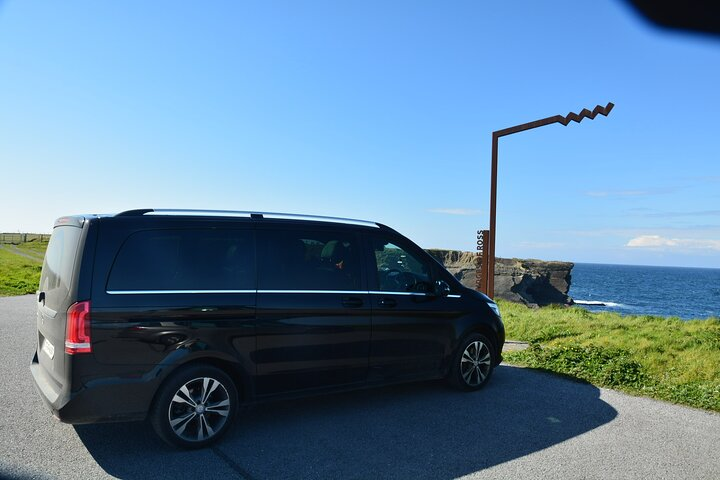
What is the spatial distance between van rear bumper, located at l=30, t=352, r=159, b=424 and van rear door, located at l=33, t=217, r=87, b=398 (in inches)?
2.6

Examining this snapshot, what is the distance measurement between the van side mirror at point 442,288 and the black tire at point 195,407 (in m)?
2.53

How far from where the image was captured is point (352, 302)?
18.7ft

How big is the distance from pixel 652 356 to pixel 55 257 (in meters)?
7.59


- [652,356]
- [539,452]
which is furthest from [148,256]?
[652,356]

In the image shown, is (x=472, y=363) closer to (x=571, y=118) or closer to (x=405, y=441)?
(x=405, y=441)

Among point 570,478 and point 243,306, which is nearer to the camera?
point 570,478

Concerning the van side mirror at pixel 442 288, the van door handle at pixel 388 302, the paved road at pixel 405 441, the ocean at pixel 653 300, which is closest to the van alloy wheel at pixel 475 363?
the paved road at pixel 405 441

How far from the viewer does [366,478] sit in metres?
4.15

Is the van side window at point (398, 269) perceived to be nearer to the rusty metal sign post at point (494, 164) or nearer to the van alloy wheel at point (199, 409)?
the van alloy wheel at point (199, 409)

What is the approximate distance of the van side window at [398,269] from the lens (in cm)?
611

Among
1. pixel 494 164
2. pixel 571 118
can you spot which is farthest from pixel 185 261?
pixel 571 118

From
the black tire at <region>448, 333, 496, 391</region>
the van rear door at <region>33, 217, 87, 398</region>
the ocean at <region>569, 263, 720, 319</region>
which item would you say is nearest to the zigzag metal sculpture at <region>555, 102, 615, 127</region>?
the black tire at <region>448, 333, 496, 391</region>

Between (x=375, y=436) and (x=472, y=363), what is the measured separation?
1993mm

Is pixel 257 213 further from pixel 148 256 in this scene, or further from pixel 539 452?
pixel 539 452
